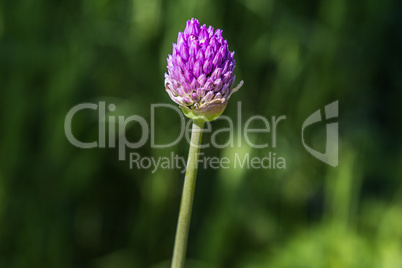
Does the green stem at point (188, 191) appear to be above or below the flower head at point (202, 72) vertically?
below

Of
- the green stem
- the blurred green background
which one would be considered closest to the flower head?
the green stem

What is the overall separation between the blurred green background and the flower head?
2.59 ft

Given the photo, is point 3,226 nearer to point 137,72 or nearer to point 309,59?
point 137,72

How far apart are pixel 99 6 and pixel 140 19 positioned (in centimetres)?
13

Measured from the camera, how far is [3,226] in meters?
1.47

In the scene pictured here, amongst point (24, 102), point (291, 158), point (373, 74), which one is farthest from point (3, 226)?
point (373, 74)

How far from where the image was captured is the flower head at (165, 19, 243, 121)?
2.32 ft
